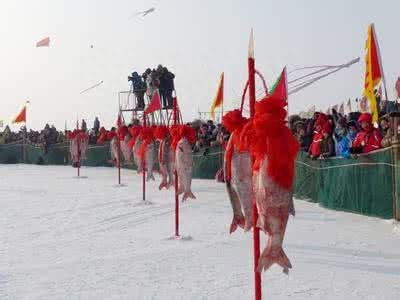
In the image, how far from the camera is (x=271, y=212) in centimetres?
436

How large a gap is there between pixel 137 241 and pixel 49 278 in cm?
267

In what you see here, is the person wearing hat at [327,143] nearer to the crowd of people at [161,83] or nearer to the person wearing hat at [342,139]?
the person wearing hat at [342,139]

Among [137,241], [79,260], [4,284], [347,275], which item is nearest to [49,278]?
[4,284]

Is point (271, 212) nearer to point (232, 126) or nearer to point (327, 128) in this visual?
point (232, 126)

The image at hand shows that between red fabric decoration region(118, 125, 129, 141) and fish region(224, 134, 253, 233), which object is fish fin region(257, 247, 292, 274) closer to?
fish region(224, 134, 253, 233)

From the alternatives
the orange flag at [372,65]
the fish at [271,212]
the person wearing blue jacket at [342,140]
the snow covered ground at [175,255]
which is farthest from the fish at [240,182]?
the person wearing blue jacket at [342,140]

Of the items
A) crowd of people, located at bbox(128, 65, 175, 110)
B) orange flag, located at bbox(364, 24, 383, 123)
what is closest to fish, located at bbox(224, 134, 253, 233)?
orange flag, located at bbox(364, 24, 383, 123)

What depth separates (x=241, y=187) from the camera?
5309 mm

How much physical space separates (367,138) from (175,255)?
226 inches

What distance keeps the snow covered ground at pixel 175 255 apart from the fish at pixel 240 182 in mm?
1244

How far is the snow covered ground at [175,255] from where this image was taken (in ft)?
21.4

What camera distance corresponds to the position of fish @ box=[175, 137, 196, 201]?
9.47m

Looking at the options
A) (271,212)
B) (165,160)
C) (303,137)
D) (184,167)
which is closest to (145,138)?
(165,160)

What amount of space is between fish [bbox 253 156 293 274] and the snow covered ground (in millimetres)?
2037
